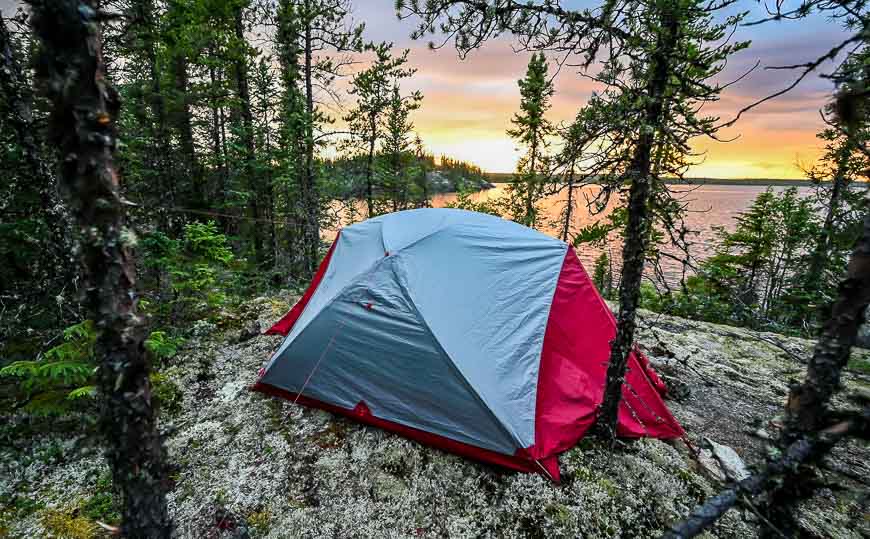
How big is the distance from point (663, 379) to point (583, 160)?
11.9 ft

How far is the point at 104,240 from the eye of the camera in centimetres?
166

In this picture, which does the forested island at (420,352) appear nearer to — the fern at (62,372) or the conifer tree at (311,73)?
the fern at (62,372)

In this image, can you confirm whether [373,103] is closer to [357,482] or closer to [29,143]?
[29,143]

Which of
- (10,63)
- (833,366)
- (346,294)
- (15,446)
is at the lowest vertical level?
(15,446)

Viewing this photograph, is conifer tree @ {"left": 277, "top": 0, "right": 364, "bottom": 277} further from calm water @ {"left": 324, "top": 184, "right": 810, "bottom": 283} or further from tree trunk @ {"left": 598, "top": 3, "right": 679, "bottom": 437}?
tree trunk @ {"left": 598, "top": 3, "right": 679, "bottom": 437}

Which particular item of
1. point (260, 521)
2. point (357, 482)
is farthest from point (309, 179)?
point (260, 521)

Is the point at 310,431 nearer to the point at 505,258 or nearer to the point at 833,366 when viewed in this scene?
the point at 505,258

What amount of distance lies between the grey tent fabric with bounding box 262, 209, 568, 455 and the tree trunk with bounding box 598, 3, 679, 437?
0.77 m

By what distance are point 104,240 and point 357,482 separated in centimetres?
280

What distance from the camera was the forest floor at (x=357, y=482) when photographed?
2795mm

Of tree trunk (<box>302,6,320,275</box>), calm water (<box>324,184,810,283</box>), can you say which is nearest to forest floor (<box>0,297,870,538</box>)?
calm water (<box>324,184,810,283</box>)

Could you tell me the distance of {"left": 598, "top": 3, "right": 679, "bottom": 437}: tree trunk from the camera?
2.39 metres

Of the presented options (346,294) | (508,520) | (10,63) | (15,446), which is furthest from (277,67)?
(508,520)

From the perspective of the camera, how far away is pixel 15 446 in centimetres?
345
